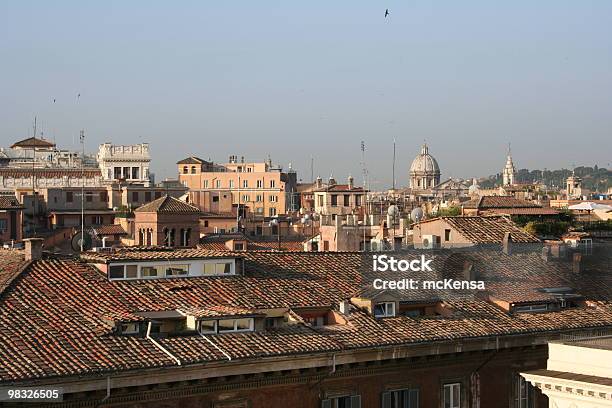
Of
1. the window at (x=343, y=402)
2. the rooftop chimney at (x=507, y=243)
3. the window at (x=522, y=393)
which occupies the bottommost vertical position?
the window at (x=522, y=393)

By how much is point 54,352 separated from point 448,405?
6.78m

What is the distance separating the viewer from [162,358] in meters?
16.8

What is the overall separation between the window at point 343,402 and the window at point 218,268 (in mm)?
3269

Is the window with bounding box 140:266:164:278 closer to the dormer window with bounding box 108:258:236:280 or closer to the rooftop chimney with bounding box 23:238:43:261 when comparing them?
the dormer window with bounding box 108:258:236:280

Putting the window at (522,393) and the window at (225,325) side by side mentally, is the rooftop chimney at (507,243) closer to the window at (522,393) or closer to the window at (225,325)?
the window at (522,393)

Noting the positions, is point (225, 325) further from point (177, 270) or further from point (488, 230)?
point (488, 230)

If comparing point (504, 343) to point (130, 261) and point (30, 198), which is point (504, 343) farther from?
point (30, 198)

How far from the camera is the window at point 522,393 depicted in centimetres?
2130

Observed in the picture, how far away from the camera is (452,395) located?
67.2 feet

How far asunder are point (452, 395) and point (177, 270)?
4670mm

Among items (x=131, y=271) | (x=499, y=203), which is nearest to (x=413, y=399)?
(x=131, y=271)

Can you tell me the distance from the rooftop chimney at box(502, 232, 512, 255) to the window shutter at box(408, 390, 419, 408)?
6.73 meters

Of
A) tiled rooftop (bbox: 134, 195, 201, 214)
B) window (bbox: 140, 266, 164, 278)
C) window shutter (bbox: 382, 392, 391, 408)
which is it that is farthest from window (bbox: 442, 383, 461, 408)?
tiled rooftop (bbox: 134, 195, 201, 214)

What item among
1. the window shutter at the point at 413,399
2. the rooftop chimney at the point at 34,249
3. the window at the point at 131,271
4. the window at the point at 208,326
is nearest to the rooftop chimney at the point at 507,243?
the window shutter at the point at 413,399
